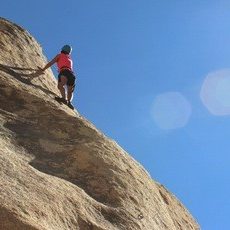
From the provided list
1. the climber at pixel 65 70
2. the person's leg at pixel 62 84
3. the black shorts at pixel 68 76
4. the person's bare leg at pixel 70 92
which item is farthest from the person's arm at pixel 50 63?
the person's bare leg at pixel 70 92

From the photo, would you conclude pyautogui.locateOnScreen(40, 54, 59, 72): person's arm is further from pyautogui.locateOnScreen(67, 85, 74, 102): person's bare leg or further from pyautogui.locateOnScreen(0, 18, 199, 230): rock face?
pyautogui.locateOnScreen(0, 18, 199, 230): rock face

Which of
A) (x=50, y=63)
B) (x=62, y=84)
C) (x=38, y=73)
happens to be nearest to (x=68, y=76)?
(x=62, y=84)

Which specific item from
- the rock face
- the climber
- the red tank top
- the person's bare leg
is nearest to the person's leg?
the climber

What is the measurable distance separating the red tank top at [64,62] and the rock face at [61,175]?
6.98 feet

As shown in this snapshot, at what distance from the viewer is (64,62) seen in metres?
20.1

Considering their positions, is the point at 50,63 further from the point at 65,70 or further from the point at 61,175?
the point at 61,175

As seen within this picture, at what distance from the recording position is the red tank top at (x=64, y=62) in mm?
20062

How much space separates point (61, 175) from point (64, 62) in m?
8.80

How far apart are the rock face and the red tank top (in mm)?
2128

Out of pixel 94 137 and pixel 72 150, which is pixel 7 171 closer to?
pixel 72 150

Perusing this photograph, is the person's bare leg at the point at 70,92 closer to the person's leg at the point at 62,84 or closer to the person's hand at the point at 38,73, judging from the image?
the person's leg at the point at 62,84

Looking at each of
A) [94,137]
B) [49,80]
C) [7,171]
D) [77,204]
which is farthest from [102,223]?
[49,80]

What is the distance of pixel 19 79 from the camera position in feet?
55.6

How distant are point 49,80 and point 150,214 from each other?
911 cm
